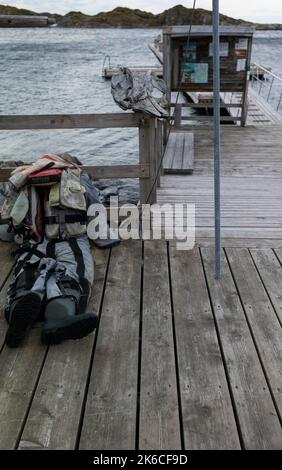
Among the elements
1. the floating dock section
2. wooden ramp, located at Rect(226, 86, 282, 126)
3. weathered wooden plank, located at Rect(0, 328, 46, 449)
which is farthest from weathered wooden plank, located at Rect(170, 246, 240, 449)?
wooden ramp, located at Rect(226, 86, 282, 126)

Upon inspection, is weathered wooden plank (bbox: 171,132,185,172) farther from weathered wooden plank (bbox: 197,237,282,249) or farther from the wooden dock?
weathered wooden plank (bbox: 197,237,282,249)

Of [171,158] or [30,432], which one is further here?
[171,158]

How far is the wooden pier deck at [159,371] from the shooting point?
2266 mm

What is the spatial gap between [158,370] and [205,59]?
8773 millimetres

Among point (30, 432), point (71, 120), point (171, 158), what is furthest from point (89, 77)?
point (30, 432)

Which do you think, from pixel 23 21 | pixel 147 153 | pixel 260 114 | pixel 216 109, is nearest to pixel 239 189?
pixel 147 153

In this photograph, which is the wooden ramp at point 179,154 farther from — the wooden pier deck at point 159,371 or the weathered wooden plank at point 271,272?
the wooden pier deck at point 159,371

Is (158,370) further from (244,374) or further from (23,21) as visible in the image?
(23,21)

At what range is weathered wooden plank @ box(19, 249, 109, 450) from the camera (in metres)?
2.22

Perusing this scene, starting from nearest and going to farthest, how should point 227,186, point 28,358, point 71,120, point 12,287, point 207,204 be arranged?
point 28,358 → point 12,287 → point 71,120 → point 207,204 → point 227,186

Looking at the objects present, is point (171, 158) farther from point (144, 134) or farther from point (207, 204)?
point (144, 134)

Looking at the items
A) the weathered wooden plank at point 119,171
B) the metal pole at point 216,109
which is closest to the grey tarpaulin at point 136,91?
the weathered wooden plank at point 119,171

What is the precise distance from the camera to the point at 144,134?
177 inches
